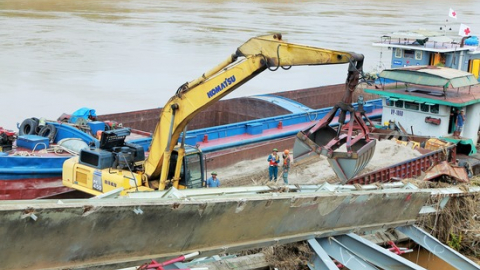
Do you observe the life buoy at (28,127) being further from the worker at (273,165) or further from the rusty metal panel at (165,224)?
the rusty metal panel at (165,224)

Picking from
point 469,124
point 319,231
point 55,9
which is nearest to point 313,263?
point 319,231

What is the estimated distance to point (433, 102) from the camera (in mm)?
18141

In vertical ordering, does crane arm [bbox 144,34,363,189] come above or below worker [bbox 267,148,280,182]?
above

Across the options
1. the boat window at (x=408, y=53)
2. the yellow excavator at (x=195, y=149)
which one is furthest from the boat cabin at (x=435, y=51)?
the yellow excavator at (x=195, y=149)

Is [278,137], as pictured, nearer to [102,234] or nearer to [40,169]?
[40,169]

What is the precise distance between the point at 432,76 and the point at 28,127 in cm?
1064

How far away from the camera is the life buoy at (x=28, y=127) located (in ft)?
51.9

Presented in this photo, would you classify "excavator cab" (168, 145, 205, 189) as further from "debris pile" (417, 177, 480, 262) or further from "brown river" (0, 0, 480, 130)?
"brown river" (0, 0, 480, 130)

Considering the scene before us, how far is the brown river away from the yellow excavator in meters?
16.0

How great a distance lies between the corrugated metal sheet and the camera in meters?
17.6

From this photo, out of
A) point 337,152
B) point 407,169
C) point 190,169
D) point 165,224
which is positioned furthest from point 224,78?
point 407,169

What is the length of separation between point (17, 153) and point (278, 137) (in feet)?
27.4

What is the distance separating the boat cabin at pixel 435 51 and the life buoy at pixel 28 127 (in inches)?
492

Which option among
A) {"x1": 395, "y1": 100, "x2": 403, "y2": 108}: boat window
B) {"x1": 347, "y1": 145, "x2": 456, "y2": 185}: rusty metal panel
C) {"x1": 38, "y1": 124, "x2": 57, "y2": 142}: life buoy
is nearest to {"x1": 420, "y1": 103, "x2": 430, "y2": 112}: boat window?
{"x1": 395, "y1": 100, "x2": 403, "y2": 108}: boat window
